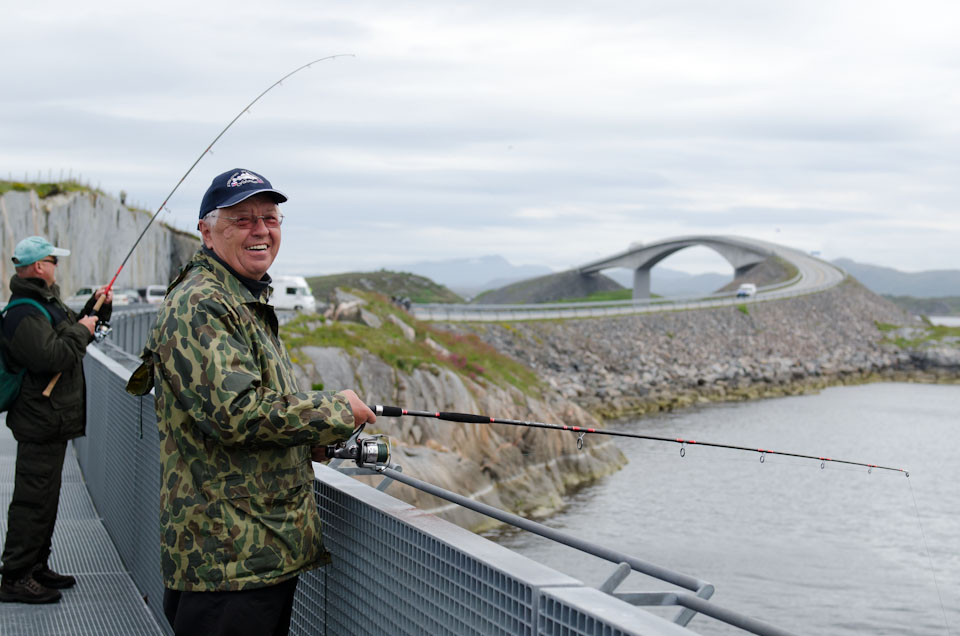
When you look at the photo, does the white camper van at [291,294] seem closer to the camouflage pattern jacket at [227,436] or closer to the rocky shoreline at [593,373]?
the rocky shoreline at [593,373]

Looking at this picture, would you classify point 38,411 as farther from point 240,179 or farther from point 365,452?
point 240,179

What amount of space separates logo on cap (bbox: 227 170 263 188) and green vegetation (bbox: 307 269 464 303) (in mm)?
86735

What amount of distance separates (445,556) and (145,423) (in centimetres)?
342

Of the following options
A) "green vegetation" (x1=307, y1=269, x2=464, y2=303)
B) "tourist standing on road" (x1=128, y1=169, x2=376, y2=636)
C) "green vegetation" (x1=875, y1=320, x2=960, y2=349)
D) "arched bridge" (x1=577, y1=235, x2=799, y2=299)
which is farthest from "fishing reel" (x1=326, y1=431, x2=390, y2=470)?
"arched bridge" (x1=577, y1=235, x2=799, y2=299)

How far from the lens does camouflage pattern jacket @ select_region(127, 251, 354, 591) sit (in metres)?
2.77

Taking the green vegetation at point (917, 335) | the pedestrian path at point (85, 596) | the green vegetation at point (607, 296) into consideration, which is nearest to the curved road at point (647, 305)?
the green vegetation at point (917, 335)

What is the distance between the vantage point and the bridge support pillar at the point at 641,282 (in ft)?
310

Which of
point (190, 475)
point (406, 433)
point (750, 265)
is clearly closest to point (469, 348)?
point (406, 433)

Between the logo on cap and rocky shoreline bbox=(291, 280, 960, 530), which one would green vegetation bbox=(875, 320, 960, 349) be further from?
the logo on cap

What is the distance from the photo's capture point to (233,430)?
2742 millimetres

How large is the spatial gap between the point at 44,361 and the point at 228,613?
104 inches

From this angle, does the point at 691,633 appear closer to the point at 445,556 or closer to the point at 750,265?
the point at 445,556

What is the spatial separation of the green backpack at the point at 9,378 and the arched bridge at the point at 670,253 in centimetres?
8828

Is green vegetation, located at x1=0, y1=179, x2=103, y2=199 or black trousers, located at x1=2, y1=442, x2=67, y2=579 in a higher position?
green vegetation, located at x1=0, y1=179, x2=103, y2=199
